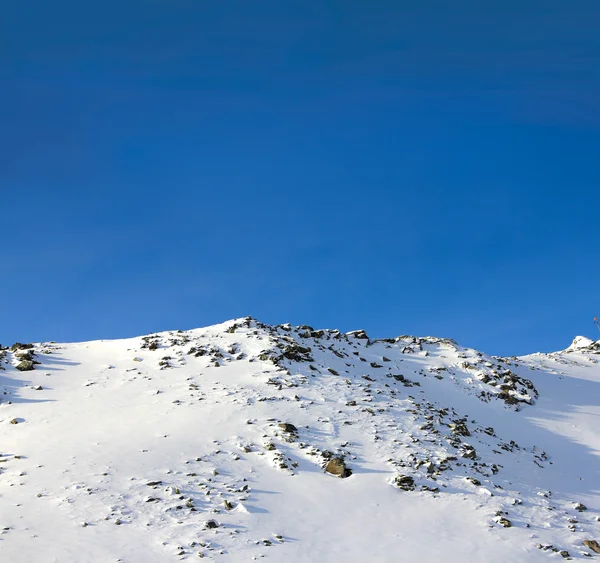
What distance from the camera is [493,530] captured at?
1556 cm

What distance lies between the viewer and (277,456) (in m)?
18.9

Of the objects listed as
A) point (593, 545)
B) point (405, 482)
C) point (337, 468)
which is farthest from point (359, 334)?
point (593, 545)

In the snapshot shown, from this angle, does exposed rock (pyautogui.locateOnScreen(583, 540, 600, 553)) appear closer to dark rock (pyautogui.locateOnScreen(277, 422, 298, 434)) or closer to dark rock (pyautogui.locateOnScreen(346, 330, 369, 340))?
dark rock (pyautogui.locateOnScreen(277, 422, 298, 434))

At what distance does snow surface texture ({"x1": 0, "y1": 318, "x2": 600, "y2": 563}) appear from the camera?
14.1 m

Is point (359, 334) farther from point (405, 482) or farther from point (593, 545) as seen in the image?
point (593, 545)

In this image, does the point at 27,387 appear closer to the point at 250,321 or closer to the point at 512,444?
the point at 250,321

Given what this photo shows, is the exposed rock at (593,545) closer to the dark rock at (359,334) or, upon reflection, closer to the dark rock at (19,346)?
the dark rock at (359,334)

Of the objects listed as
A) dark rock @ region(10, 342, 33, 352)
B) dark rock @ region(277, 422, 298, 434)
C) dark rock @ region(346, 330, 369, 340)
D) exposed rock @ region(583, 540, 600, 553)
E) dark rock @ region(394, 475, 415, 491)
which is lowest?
exposed rock @ region(583, 540, 600, 553)

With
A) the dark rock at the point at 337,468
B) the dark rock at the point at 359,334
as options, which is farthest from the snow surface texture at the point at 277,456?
the dark rock at the point at 359,334

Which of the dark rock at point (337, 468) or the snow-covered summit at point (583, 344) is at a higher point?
the snow-covered summit at point (583, 344)

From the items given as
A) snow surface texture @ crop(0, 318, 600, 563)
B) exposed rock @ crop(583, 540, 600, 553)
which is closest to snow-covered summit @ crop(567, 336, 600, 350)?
snow surface texture @ crop(0, 318, 600, 563)

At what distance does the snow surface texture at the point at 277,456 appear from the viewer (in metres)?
14.1

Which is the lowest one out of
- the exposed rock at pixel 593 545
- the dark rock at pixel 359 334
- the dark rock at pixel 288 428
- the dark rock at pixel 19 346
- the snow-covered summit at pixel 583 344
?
the exposed rock at pixel 593 545

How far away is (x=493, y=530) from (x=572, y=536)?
267 centimetres
